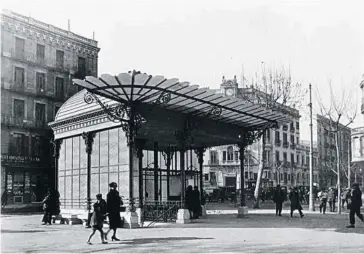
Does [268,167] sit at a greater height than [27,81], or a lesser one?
lesser

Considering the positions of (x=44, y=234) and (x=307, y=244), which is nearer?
(x=307, y=244)

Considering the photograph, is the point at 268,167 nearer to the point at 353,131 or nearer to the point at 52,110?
the point at 353,131

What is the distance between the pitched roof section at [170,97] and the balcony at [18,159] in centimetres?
1833

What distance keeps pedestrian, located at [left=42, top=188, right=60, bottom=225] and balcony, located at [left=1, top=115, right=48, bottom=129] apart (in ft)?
65.6

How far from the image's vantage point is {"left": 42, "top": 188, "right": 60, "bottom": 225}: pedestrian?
61.1 ft

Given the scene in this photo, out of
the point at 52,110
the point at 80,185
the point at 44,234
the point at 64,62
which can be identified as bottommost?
the point at 44,234

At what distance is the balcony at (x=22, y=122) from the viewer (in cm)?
3703

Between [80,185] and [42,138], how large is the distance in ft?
70.2

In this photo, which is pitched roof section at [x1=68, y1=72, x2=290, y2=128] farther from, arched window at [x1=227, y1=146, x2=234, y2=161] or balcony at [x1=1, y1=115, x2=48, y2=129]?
arched window at [x1=227, y1=146, x2=234, y2=161]

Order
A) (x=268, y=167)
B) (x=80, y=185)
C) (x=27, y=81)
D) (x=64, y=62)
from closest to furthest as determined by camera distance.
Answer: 1. (x=80, y=185)
2. (x=27, y=81)
3. (x=64, y=62)
4. (x=268, y=167)

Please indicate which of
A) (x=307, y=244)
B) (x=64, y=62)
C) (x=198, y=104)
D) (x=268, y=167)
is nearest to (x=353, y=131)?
(x=268, y=167)

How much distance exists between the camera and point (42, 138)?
39.2 metres

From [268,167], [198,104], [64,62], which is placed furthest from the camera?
[268,167]

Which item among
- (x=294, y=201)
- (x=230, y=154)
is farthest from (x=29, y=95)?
(x=230, y=154)
